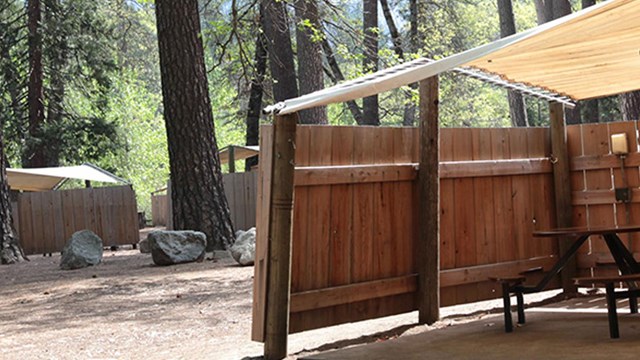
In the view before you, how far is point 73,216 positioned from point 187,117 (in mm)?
6680

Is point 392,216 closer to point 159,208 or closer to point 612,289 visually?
point 612,289

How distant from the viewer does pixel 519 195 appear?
28.1 feet

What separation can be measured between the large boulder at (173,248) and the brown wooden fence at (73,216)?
22.0ft

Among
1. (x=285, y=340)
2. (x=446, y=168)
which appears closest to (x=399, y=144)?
(x=446, y=168)

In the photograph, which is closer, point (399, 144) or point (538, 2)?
point (399, 144)

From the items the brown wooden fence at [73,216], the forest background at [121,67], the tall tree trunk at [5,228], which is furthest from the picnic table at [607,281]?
the brown wooden fence at [73,216]

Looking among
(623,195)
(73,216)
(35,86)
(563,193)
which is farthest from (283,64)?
(623,195)

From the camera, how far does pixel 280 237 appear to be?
610cm

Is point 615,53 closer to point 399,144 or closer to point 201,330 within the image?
point 399,144

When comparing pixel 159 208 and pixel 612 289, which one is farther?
pixel 159 208

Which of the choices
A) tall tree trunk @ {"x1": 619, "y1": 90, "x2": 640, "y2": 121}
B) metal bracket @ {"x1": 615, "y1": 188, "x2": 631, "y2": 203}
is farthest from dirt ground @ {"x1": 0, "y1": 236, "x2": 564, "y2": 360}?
tall tree trunk @ {"x1": 619, "y1": 90, "x2": 640, "y2": 121}

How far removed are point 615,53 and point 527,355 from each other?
290 cm

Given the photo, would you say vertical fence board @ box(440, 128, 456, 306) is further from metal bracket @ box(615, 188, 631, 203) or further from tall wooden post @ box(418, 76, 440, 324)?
metal bracket @ box(615, 188, 631, 203)

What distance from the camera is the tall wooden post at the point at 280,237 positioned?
240 inches
